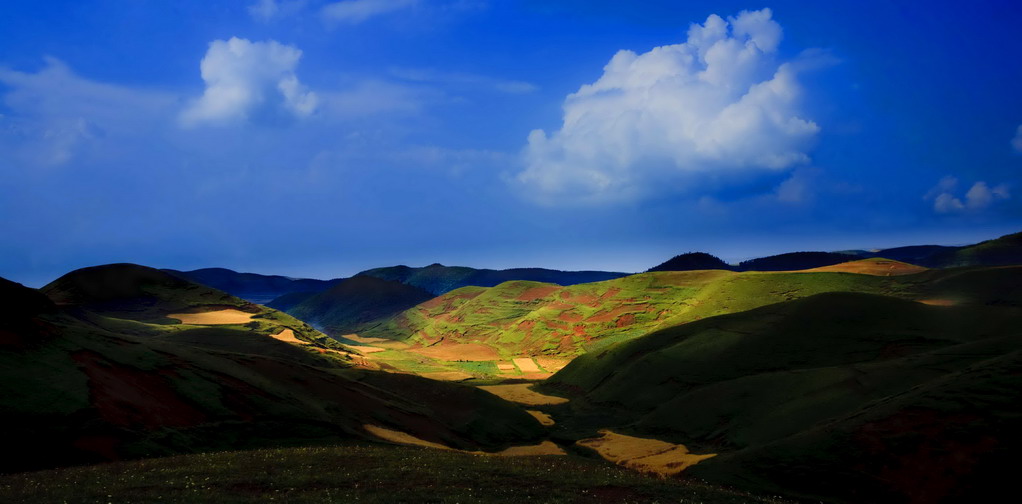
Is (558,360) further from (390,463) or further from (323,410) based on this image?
(390,463)

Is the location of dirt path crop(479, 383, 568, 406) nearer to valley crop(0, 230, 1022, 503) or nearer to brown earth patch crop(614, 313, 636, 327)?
valley crop(0, 230, 1022, 503)

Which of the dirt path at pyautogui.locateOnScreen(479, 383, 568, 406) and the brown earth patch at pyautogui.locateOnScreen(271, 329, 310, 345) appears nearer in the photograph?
the dirt path at pyautogui.locateOnScreen(479, 383, 568, 406)

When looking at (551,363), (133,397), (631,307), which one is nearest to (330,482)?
(133,397)

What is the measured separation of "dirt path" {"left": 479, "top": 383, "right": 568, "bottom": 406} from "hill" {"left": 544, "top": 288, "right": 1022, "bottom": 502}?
18.0 feet

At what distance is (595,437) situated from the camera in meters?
61.0

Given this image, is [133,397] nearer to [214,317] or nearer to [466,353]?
[214,317]

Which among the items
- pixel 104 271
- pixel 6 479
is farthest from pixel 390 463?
pixel 104 271

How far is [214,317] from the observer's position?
145750mm

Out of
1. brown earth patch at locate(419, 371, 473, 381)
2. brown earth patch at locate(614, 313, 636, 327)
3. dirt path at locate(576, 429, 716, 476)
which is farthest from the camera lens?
brown earth patch at locate(614, 313, 636, 327)

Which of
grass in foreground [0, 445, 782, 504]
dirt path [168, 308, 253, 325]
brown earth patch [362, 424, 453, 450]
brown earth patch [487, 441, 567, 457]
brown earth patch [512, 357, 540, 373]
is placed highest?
dirt path [168, 308, 253, 325]

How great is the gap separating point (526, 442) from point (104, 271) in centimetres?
16797

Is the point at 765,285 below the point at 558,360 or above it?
above

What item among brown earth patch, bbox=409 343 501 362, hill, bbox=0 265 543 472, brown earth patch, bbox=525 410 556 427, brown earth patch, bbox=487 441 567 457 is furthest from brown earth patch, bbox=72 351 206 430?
brown earth patch, bbox=409 343 501 362

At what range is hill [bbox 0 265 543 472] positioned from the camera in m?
29.0
